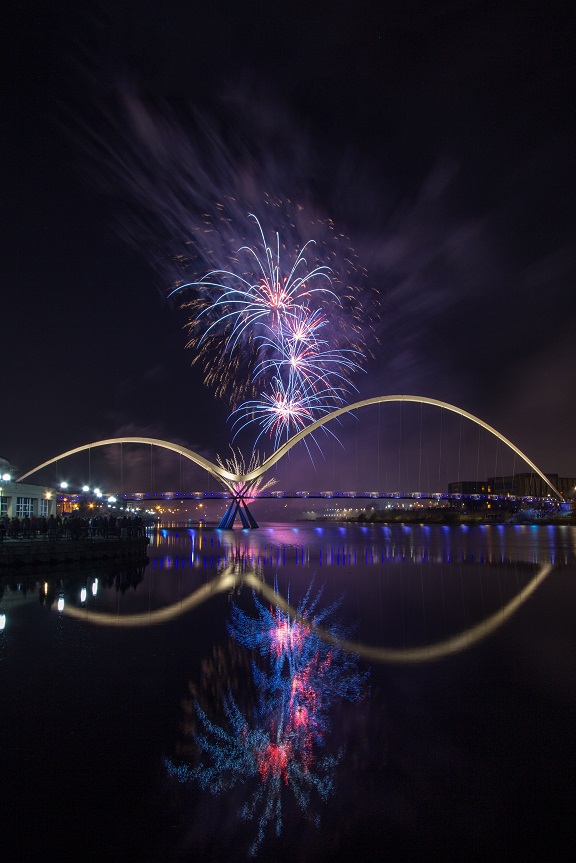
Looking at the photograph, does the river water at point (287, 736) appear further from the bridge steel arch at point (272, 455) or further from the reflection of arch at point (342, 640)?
the bridge steel arch at point (272, 455)

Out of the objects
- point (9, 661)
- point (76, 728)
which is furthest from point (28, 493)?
point (76, 728)

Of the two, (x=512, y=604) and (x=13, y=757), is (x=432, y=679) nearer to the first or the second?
(x=13, y=757)

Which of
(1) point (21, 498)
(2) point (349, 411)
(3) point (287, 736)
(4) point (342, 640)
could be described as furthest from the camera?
(2) point (349, 411)

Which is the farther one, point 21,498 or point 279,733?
point 21,498

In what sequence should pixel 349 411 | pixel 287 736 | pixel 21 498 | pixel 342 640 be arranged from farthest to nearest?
pixel 349 411
pixel 21 498
pixel 342 640
pixel 287 736

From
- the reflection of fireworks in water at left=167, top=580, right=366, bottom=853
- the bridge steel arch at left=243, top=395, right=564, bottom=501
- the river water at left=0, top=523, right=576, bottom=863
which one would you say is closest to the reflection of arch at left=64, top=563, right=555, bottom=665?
the river water at left=0, top=523, right=576, bottom=863

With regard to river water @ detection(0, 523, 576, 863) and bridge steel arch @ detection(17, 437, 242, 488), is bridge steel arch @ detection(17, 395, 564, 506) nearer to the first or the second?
bridge steel arch @ detection(17, 437, 242, 488)

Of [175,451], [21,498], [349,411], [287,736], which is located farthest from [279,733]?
[175,451]

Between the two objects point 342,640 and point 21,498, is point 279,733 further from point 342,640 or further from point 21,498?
point 21,498
